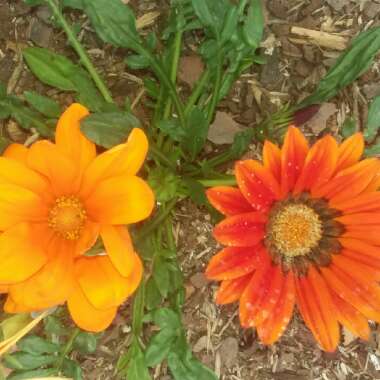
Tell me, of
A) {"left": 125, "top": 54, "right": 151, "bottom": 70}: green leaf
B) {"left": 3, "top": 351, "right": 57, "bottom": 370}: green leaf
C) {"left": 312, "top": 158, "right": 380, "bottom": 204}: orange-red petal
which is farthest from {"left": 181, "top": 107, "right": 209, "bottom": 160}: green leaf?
{"left": 3, "top": 351, "right": 57, "bottom": 370}: green leaf

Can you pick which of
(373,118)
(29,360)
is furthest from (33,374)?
(373,118)

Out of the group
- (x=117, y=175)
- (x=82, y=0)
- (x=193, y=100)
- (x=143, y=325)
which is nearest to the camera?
(x=117, y=175)

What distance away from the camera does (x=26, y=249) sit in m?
1.18

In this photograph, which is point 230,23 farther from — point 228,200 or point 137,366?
point 137,366

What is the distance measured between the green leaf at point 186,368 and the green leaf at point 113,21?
652mm

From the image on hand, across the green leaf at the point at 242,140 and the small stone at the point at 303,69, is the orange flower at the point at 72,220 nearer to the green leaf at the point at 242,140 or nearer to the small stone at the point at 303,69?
the green leaf at the point at 242,140

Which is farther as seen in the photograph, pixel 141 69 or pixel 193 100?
pixel 141 69

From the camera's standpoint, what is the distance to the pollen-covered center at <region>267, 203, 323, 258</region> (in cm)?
131

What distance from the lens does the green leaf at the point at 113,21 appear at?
57.3 inches

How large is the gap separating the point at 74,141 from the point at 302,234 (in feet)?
1.45

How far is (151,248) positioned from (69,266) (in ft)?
1.04

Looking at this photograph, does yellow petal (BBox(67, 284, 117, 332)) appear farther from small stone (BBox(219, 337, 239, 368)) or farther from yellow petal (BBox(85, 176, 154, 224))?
small stone (BBox(219, 337, 239, 368))

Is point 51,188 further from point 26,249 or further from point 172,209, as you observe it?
point 172,209

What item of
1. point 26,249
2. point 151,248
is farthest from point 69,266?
point 151,248
